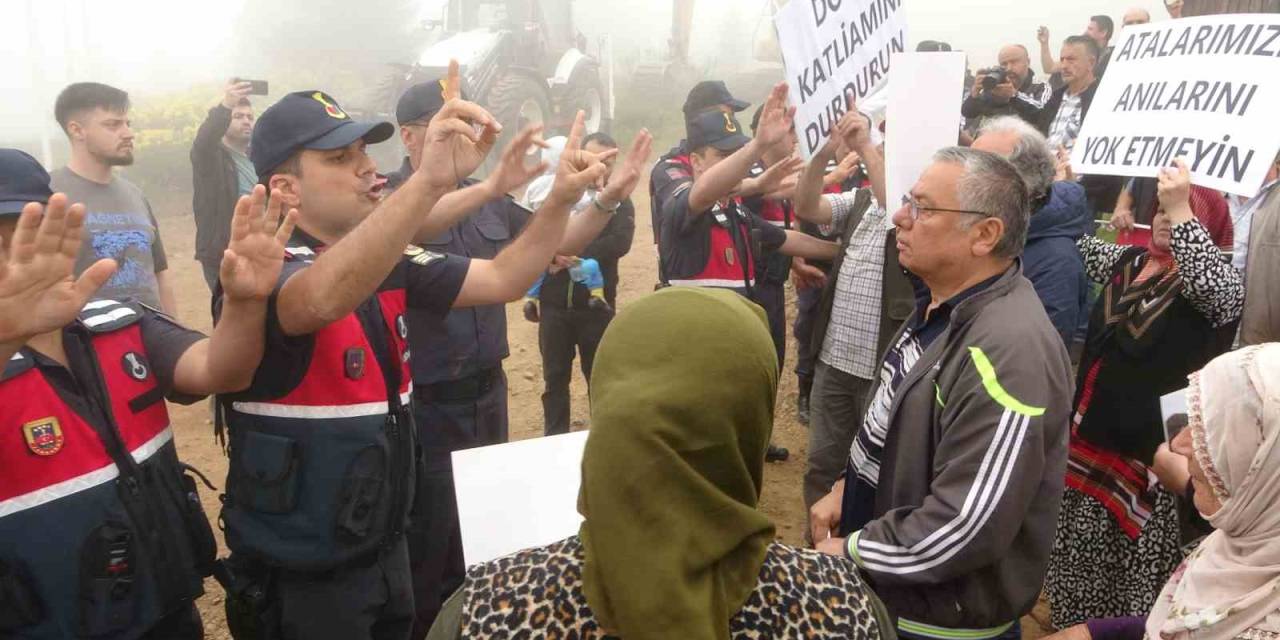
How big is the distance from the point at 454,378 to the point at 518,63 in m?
12.1

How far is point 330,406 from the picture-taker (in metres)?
2.16

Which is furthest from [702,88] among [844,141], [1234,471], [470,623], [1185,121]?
[470,623]

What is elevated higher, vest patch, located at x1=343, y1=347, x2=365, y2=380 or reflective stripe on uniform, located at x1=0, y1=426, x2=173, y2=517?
vest patch, located at x1=343, y1=347, x2=365, y2=380

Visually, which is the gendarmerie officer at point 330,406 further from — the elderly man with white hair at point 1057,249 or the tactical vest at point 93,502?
the elderly man with white hair at point 1057,249

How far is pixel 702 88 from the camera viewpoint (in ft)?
16.0

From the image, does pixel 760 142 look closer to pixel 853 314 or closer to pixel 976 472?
pixel 853 314

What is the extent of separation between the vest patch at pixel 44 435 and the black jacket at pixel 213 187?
4.51 metres

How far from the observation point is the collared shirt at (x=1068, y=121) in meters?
6.54

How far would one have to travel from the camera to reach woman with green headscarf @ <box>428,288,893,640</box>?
3.57ft

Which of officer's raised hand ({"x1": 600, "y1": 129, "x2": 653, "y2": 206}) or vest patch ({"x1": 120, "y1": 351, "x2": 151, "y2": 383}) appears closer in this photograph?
vest patch ({"x1": 120, "y1": 351, "x2": 151, "y2": 383})

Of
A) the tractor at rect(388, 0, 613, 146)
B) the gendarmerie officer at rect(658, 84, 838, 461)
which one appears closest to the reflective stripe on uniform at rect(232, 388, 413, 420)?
the gendarmerie officer at rect(658, 84, 838, 461)

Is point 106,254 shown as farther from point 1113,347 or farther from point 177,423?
point 1113,347

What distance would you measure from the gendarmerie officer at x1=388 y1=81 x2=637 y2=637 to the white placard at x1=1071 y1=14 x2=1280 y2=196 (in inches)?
83.9

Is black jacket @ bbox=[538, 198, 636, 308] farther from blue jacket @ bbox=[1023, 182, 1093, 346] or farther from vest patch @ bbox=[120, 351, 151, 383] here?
vest patch @ bbox=[120, 351, 151, 383]
